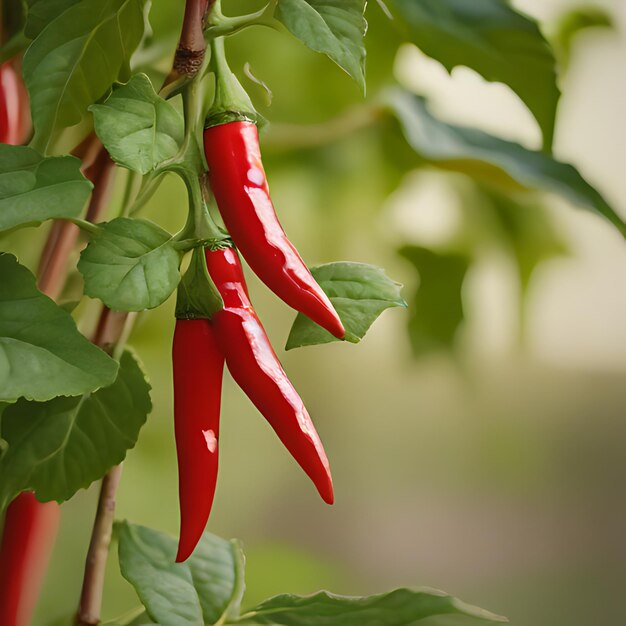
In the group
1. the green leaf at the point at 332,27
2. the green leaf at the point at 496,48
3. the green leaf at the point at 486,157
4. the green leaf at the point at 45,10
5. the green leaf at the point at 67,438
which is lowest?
the green leaf at the point at 67,438

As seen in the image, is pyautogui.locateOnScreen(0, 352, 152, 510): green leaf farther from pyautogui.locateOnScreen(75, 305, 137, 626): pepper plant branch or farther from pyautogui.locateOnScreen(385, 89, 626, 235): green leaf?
pyautogui.locateOnScreen(385, 89, 626, 235): green leaf

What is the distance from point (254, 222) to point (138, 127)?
0.19 ft

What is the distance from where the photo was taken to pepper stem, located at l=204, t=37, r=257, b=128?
1.13ft

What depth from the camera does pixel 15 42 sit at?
17.3 inches

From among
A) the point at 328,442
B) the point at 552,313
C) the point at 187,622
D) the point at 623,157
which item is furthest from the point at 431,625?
the point at 623,157

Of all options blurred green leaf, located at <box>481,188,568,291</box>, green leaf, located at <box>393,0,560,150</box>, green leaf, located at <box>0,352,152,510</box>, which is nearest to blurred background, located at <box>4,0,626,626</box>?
blurred green leaf, located at <box>481,188,568,291</box>

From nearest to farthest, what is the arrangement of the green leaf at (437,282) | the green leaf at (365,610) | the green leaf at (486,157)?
1. the green leaf at (365,610)
2. the green leaf at (486,157)
3. the green leaf at (437,282)

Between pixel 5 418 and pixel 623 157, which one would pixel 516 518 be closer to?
pixel 623 157

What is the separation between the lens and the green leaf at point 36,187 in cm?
32

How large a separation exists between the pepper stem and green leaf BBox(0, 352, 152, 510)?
0.46 feet

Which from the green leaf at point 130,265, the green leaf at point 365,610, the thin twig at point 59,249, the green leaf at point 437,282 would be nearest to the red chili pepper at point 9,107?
the thin twig at point 59,249

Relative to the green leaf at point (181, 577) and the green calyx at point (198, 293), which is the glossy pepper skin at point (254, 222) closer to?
the green calyx at point (198, 293)

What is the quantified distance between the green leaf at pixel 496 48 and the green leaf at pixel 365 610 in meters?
0.24

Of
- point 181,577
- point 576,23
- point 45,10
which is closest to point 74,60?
point 45,10
